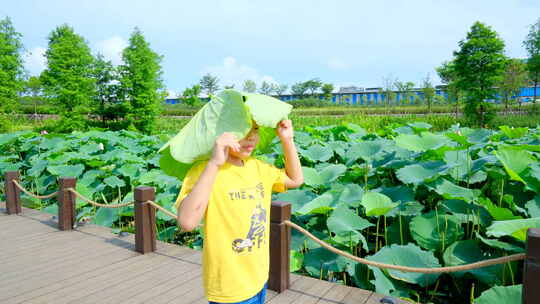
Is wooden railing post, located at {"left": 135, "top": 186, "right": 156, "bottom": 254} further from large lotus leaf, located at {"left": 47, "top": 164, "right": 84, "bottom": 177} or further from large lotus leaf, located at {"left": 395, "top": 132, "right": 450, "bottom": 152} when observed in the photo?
large lotus leaf, located at {"left": 47, "top": 164, "right": 84, "bottom": 177}

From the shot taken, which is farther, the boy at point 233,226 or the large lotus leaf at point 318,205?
the large lotus leaf at point 318,205

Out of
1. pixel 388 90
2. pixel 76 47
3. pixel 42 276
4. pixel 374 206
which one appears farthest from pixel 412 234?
pixel 388 90

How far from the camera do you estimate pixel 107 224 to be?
174 inches

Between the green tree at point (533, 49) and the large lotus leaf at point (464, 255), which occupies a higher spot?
the green tree at point (533, 49)

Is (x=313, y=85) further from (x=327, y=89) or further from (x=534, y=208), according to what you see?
(x=534, y=208)

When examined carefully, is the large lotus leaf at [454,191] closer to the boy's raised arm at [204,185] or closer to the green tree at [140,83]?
the boy's raised arm at [204,185]

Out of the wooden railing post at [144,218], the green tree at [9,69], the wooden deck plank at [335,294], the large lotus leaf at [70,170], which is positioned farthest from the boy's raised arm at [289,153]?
the green tree at [9,69]

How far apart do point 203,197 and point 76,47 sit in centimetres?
1968

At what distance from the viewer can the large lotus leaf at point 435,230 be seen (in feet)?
9.02

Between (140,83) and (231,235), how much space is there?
60.4ft

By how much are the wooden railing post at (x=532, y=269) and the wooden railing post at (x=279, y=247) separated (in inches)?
52.0

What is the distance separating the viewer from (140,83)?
18391 millimetres

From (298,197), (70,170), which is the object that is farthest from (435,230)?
(70,170)

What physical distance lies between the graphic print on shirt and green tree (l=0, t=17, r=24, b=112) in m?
21.7
